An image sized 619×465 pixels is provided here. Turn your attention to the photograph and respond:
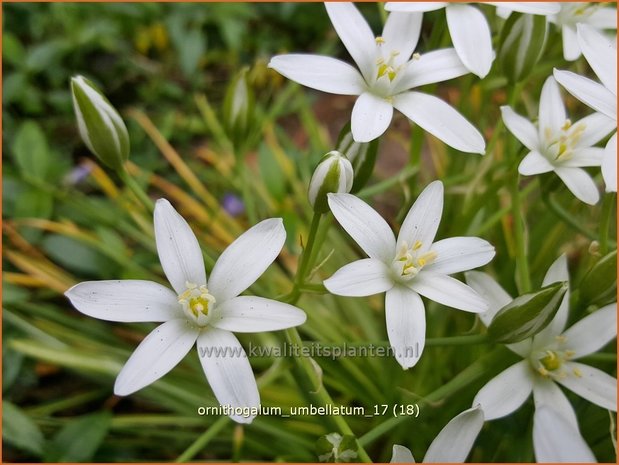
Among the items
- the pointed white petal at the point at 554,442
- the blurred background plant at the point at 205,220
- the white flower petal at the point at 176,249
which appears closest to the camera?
the pointed white petal at the point at 554,442

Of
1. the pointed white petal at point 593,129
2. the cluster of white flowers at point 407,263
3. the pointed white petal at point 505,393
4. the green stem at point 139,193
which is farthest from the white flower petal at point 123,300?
the pointed white petal at point 593,129

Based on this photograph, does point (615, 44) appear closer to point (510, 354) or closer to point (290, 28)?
point (510, 354)

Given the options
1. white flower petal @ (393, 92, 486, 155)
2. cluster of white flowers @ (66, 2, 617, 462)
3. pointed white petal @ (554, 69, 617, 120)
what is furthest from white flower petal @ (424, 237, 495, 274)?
pointed white petal @ (554, 69, 617, 120)

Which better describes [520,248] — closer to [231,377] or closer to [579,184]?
[579,184]

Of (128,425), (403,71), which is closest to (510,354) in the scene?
(403,71)

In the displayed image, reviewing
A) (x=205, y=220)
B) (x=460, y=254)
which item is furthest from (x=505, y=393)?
(x=205, y=220)

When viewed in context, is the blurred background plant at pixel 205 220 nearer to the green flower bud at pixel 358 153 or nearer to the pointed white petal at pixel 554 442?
the green flower bud at pixel 358 153
